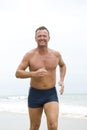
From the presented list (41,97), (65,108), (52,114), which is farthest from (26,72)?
(65,108)

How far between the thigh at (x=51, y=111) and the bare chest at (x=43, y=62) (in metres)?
0.58

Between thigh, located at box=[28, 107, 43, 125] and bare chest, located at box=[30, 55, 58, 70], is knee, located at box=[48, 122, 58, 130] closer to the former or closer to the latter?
thigh, located at box=[28, 107, 43, 125]

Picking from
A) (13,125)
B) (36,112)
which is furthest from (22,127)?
(36,112)

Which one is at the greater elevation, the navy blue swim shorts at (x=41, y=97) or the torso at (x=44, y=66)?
the torso at (x=44, y=66)

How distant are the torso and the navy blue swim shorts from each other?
0.07 metres

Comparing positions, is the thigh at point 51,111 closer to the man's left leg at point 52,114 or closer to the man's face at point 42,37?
the man's left leg at point 52,114

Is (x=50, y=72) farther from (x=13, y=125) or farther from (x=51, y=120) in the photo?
(x=13, y=125)

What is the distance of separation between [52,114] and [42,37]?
1.19m

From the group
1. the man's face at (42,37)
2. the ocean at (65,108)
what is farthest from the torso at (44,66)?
the ocean at (65,108)

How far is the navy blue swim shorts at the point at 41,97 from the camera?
6.38 m

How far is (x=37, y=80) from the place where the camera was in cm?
639

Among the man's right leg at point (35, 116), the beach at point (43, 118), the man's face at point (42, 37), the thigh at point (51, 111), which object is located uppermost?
the man's face at point (42, 37)

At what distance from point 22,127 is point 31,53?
479cm

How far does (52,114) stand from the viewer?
6074 mm
